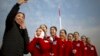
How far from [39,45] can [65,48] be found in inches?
53.0

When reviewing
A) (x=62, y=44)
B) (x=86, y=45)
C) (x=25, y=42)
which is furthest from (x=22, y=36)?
(x=86, y=45)

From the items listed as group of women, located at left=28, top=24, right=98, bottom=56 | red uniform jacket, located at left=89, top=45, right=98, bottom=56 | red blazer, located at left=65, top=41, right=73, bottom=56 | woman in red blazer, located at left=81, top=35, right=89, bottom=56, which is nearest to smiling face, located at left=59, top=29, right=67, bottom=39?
group of women, located at left=28, top=24, right=98, bottom=56

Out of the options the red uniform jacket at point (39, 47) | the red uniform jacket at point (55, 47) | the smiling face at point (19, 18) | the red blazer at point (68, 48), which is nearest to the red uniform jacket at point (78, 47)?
the red blazer at point (68, 48)

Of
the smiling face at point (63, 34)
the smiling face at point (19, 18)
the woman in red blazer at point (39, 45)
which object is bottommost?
the woman in red blazer at point (39, 45)

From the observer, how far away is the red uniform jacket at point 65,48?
5.28 meters

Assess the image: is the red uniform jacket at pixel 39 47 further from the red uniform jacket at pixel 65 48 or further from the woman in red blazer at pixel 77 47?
the woman in red blazer at pixel 77 47

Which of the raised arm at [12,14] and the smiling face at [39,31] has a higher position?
the raised arm at [12,14]

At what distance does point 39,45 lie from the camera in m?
4.14

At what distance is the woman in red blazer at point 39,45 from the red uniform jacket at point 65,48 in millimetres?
1092

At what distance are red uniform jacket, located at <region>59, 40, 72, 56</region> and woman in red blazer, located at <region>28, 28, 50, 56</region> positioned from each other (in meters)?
1.09

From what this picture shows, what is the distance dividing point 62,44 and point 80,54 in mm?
986

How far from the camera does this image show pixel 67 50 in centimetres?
545

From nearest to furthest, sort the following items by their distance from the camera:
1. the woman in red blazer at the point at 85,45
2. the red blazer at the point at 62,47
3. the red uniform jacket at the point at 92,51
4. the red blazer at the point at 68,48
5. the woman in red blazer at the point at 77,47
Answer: the red blazer at the point at 62,47 → the red blazer at the point at 68,48 → the woman in red blazer at the point at 77,47 → the woman in red blazer at the point at 85,45 → the red uniform jacket at the point at 92,51

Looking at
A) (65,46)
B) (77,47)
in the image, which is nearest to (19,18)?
(65,46)
